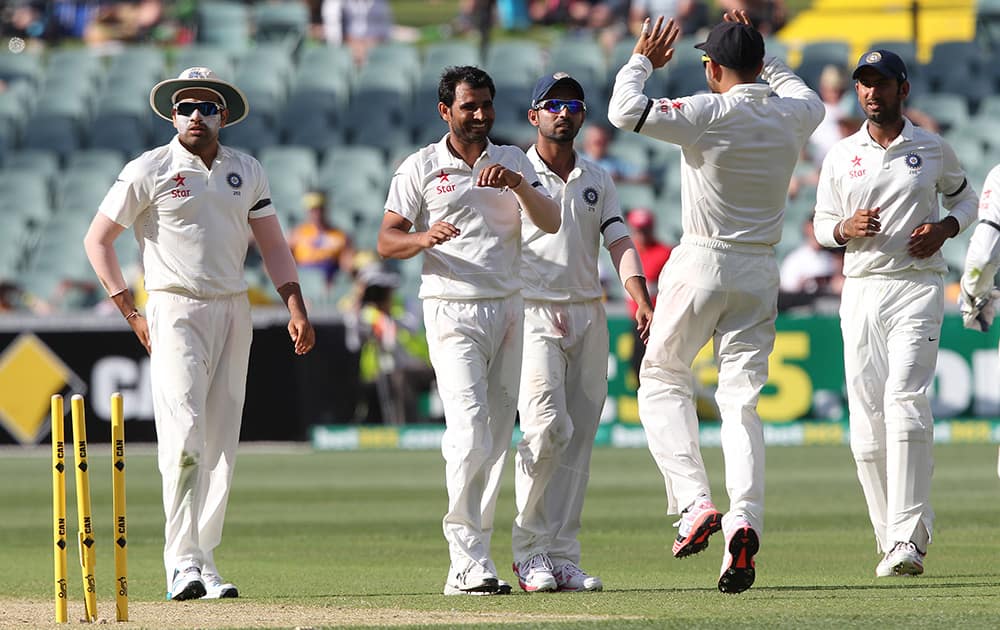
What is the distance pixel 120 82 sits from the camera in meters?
24.7

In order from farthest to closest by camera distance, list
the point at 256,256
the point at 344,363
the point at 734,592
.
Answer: the point at 256,256, the point at 344,363, the point at 734,592

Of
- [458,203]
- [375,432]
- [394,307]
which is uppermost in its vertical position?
[458,203]

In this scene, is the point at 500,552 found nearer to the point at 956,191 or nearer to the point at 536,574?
the point at 536,574

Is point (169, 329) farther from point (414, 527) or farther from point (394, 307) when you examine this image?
point (394, 307)

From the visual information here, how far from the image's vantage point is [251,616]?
707cm

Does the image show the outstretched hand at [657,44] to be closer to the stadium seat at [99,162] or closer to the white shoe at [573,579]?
the white shoe at [573,579]

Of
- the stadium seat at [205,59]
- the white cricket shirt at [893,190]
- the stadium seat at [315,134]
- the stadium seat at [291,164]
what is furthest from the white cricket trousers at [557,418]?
the stadium seat at [205,59]

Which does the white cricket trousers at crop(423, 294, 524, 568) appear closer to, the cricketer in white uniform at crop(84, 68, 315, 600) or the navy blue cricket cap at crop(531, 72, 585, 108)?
the cricketer in white uniform at crop(84, 68, 315, 600)

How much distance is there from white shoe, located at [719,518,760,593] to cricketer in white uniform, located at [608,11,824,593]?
28 centimetres

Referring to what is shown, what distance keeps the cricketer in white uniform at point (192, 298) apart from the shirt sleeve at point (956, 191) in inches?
119

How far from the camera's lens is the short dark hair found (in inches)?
311

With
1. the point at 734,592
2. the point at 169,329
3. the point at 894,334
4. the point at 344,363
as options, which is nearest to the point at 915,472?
the point at 894,334

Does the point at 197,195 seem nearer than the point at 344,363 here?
Yes

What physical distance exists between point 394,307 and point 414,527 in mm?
6829
